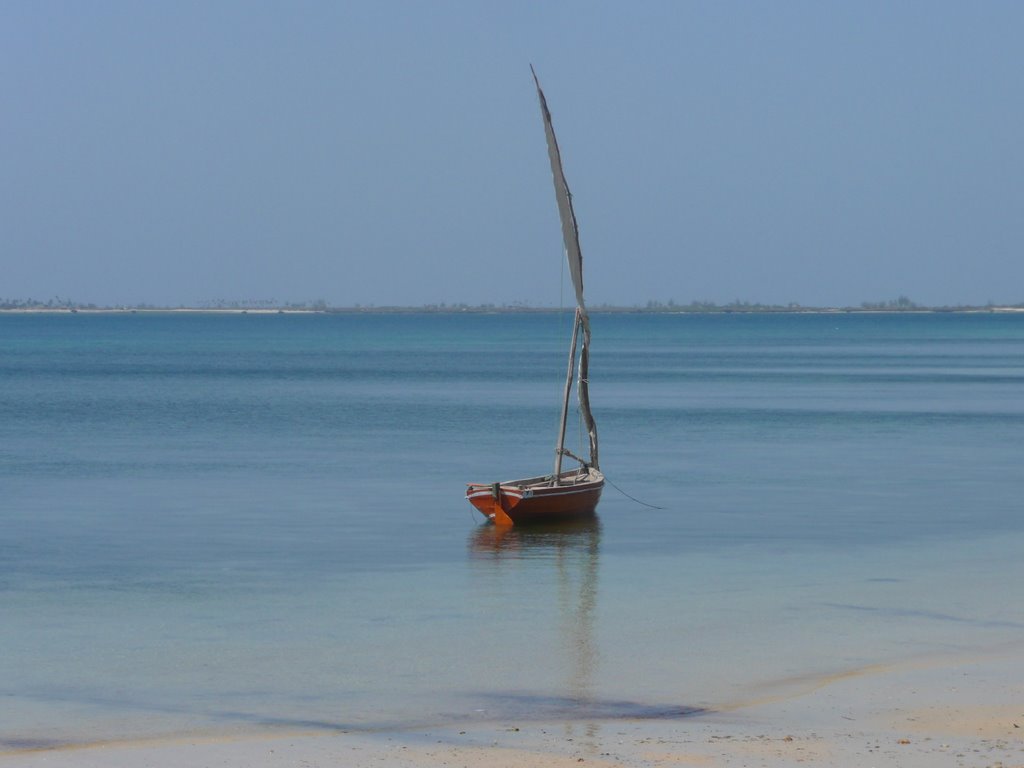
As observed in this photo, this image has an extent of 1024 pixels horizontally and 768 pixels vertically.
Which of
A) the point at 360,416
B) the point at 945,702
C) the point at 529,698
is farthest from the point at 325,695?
the point at 360,416

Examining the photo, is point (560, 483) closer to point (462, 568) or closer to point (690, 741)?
point (462, 568)

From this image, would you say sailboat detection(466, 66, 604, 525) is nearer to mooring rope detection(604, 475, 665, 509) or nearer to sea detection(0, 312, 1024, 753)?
sea detection(0, 312, 1024, 753)

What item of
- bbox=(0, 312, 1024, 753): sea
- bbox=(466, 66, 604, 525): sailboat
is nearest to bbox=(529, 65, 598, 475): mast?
bbox=(466, 66, 604, 525): sailboat

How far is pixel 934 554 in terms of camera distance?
84.7 ft

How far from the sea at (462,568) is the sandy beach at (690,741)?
1.42 feet

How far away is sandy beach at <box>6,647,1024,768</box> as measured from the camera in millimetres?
12883

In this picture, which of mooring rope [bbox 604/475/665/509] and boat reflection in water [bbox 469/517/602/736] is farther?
mooring rope [bbox 604/475/665/509]

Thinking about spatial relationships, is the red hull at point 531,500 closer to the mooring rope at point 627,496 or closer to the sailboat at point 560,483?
the sailboat at point 560,483

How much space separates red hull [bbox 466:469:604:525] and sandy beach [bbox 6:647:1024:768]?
1309cm

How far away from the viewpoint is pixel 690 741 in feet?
44.7

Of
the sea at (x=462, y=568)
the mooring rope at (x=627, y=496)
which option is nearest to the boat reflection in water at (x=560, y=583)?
the sea at (x=462, y=568)

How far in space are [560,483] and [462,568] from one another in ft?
19.7

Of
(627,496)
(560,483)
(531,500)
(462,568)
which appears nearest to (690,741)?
(462,568)

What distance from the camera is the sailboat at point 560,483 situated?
28594 millimetres
